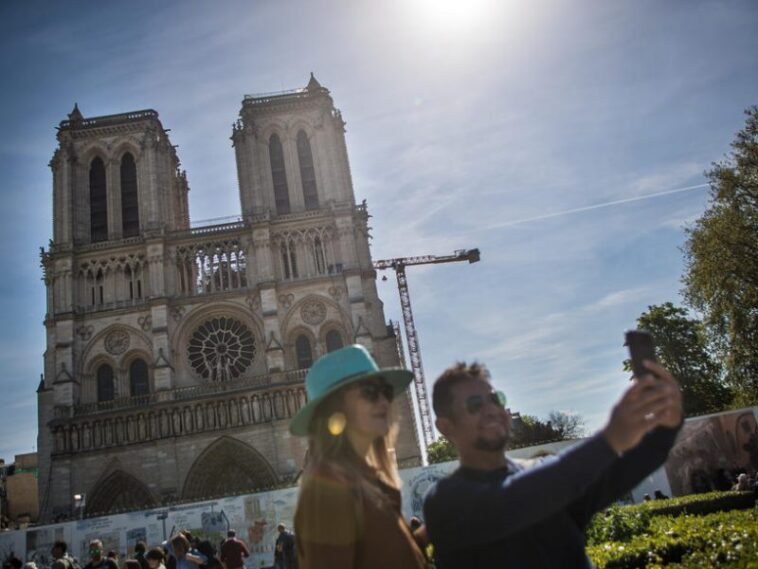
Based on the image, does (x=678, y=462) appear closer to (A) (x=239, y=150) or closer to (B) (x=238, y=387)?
(B) (x=238, y=387)

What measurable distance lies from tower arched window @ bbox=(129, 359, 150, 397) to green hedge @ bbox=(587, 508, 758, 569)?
2769 centimetres

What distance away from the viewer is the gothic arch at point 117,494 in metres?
28.1

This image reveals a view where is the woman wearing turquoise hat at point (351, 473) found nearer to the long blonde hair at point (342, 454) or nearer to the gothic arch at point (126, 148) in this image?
the long blonde hair at point (342, 454)

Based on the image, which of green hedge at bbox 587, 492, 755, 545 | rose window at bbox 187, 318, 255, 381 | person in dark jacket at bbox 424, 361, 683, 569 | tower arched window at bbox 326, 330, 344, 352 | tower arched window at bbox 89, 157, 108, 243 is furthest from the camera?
tower arched window at bbox 89, 157, 108, 243

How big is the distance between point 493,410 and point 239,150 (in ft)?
111

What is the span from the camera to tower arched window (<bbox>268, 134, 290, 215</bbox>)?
34406 millimetres

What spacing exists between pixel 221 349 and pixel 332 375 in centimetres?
2973

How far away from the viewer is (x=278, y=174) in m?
35.0

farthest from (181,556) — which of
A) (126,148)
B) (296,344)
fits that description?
(126,148)

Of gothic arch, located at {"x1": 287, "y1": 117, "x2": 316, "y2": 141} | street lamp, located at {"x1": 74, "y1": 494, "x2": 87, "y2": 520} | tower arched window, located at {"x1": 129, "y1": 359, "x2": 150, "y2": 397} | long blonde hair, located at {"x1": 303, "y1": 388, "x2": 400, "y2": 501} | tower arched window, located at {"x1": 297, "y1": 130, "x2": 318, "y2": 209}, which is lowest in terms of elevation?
long blonde hair, located at {"x1": 303, "y1": 388, "x2": 400, "y2": 501}

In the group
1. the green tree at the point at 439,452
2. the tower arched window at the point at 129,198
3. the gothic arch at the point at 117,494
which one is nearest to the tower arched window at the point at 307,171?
the tower arched window at the point at 129,198

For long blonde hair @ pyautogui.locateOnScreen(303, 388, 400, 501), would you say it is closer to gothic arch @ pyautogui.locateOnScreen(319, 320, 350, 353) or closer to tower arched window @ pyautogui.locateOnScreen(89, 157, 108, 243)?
gothic arch @ pyautogui.locateOnScreen(319, 320, 350, 353)

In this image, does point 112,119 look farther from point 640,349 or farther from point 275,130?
point 640,349

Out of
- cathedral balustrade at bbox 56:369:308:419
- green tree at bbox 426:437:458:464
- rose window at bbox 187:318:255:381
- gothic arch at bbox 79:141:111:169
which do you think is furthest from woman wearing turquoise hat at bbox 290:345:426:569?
green tree at bbox 426:437:458:464
